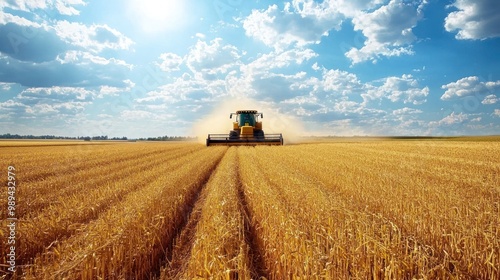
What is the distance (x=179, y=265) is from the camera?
4.70 metres

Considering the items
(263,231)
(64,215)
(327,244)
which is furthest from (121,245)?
(327,244)

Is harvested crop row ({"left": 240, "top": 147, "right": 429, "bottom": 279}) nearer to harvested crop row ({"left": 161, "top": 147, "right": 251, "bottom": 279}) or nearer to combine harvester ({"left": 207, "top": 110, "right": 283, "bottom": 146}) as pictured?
harvested crop row ({"left": 161, "top": 147, "right": 251, "bottom": 279})

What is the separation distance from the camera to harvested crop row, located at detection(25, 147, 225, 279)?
3.89 meters

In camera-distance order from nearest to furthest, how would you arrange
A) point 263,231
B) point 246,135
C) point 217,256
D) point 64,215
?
point 217,256
point 263,231
point 64,215
point 246,135

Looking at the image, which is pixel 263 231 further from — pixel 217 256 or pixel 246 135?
pixel 246 135

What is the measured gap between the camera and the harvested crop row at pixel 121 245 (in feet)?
12.8

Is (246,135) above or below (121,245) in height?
above

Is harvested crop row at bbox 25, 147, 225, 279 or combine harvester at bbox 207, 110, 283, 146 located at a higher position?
combine harvester at bbox 207, 110, 283, 146

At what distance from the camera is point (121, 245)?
4.46m

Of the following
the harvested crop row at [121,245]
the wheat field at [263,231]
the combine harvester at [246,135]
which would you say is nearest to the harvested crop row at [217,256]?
the wheat field at [263,231]

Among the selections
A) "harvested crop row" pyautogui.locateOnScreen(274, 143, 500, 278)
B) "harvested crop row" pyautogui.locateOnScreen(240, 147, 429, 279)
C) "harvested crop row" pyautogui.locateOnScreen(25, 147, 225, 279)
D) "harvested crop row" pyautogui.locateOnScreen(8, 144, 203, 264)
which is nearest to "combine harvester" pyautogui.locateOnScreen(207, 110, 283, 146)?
"harvested crop row" pyautogui.locateOnScreen(274, 143, 500, 278)

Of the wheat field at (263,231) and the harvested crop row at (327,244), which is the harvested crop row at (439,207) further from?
the harvested crop row at (327,244)

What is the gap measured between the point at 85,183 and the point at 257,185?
5.69 meters

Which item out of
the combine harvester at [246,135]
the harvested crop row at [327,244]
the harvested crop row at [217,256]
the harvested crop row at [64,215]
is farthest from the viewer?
the combine harvester at [246,135]
